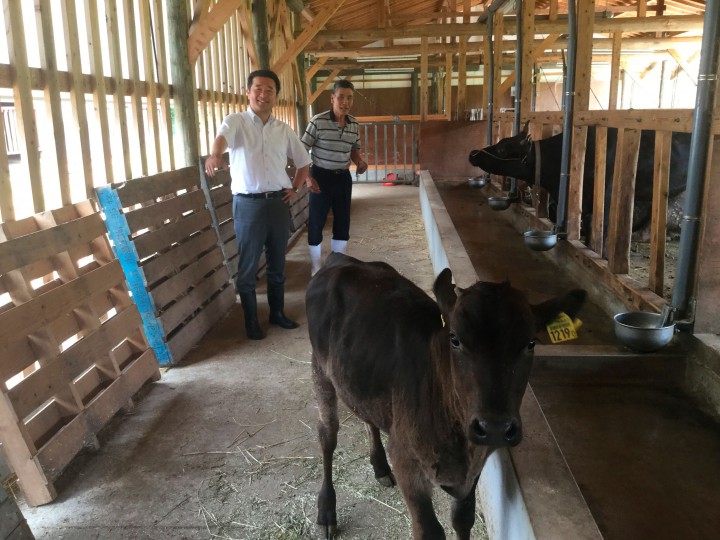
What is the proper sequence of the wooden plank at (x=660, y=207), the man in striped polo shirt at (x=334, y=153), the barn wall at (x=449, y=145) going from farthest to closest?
the barn wall at (x=449, y=145)
the man in striped polo shirt at (x=334, y=153)
the wooden plank at (x=660, y=207)

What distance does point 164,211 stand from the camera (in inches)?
180

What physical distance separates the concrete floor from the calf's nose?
1011mm

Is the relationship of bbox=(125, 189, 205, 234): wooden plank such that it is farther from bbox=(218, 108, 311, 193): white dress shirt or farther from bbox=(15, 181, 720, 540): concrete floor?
bbox=(15, 181, 720, 540): concrete floor

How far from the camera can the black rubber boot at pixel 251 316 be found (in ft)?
15.4

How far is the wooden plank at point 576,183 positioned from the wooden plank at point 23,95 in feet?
13.8

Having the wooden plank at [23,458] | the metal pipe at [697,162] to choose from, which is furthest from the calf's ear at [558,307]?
the wooden plank at [23,458]

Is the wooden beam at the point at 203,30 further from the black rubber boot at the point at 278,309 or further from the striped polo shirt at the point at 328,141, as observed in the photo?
the black rubber boot at the point at 278,309

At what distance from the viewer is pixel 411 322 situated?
7.32 ft

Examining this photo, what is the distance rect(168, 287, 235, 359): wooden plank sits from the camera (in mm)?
4359

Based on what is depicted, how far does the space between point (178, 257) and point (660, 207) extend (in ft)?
11.5

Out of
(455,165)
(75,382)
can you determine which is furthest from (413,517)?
(455,165)

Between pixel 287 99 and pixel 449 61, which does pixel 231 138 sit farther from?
pixel 449 61

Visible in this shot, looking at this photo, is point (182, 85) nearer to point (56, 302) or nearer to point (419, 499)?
point (56, 302)

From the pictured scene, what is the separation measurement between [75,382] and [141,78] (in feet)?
9.13
